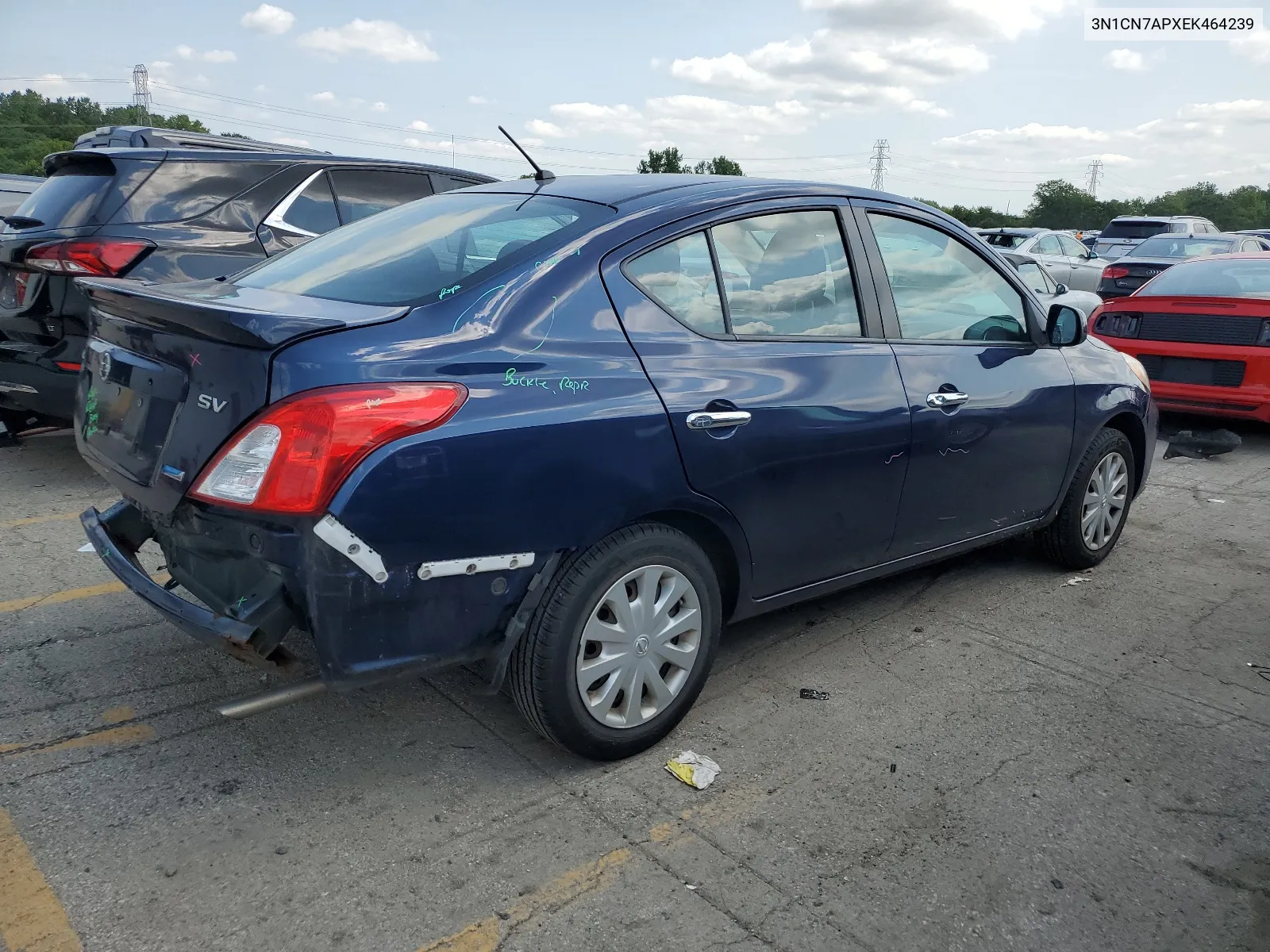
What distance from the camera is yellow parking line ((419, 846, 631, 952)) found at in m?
2.29

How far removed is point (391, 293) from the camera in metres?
2.92

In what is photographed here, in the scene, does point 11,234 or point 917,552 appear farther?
point 11,234

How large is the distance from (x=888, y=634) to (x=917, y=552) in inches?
15.5

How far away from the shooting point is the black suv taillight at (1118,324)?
835 cm

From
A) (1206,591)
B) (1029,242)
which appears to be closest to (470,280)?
(1206,591)

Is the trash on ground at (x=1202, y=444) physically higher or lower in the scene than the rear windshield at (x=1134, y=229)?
lower

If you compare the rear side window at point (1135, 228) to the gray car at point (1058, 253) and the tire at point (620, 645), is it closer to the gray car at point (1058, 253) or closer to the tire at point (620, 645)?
the gray car at point (1058, 253)

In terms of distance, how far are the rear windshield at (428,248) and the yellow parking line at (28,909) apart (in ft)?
5.38

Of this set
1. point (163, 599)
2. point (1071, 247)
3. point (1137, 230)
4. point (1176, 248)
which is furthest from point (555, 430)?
point (1137, 230)

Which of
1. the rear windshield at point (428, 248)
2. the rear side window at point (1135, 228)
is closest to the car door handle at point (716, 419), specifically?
the rear windshield at point (428, 248)

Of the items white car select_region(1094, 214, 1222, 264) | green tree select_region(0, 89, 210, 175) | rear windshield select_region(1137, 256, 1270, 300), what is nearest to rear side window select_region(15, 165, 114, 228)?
rear windshield select_region(1137, 256, 1270, 300)

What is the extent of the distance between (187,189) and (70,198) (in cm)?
59

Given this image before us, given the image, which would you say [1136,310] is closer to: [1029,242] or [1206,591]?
[1206,591]

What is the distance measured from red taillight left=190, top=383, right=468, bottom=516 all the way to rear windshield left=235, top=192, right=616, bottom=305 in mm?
442
